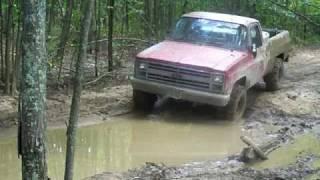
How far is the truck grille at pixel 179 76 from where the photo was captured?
32.7ft

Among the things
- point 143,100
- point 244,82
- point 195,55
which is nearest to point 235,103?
point 244,82

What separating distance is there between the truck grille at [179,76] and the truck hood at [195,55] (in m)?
0.12

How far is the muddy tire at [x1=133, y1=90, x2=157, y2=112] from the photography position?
34.8 ft

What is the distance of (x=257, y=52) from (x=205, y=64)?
1666 mm

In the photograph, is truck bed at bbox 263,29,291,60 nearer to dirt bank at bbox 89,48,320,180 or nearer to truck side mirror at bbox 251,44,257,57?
dirt bank at bbox 89,48,320,180

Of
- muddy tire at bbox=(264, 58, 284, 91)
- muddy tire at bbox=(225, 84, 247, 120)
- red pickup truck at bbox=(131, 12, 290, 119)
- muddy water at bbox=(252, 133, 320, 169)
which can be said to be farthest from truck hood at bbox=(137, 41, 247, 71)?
muddy tire at bbox=(264, 58, 284, 91)

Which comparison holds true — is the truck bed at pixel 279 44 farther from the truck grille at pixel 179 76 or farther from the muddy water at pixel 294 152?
the muddy water at pixel 294 152

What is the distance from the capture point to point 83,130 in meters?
9.55

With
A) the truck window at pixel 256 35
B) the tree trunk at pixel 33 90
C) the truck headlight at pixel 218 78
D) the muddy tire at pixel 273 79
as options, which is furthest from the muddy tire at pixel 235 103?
the tree trunk at pixel 33 90

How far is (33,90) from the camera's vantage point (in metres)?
4.49

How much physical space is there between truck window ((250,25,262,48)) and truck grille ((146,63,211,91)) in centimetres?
170

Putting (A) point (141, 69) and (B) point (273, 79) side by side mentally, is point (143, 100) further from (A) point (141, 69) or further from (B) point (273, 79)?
(B) point (273, 79)

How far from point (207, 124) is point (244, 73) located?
114 cm

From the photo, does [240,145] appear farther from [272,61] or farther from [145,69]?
[272,61]
